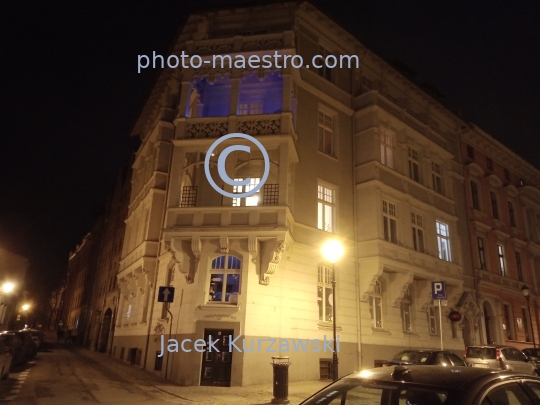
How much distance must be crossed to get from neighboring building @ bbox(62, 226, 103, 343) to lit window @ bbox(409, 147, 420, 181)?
3204 cm

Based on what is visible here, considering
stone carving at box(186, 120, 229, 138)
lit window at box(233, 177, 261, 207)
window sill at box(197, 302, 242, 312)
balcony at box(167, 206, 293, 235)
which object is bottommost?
window sill at box(197, 302, 242, 312)

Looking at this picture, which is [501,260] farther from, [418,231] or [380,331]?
[380,331]

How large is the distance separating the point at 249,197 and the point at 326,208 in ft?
13.8

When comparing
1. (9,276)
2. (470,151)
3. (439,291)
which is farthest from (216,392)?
(9,276)

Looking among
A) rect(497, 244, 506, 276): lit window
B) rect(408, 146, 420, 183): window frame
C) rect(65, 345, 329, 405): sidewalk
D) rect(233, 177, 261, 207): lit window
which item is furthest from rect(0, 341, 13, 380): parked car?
rect(497, 244, 506, 276): lit window

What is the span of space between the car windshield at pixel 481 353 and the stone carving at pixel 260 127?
1124 cm

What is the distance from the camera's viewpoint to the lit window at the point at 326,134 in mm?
19906

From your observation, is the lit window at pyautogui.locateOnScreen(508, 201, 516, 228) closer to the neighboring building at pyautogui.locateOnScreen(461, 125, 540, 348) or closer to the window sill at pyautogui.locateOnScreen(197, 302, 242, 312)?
the neighboring building at pyautogui.locateOnScreen(461, 125, 540, 348)

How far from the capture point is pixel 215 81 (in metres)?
18.1

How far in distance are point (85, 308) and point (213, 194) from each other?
109 ft

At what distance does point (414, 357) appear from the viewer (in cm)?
1303

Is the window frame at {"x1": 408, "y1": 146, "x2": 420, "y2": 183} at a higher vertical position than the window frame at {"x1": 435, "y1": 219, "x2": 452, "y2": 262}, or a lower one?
higher

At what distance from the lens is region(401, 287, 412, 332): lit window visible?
65.3ft

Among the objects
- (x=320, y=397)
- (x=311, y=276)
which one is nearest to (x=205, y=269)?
(x=311, y=276)
